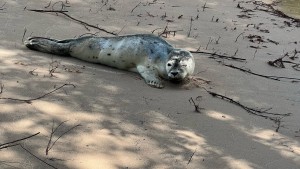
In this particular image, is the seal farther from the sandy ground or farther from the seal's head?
the sandy ground

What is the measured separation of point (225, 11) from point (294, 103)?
16.3ft

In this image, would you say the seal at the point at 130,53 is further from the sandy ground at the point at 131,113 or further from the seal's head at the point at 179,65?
the sandy ground at the point at 131,113

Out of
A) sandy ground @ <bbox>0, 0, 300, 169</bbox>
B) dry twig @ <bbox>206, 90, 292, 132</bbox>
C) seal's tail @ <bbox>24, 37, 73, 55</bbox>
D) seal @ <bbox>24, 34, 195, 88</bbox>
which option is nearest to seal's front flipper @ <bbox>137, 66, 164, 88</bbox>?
seal @ <bbox>24, 34, 195, 88</bbox>

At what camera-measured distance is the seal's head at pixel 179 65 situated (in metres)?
5.39

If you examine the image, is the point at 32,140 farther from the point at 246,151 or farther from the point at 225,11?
the point at 225,11

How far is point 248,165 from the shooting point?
12.3ft

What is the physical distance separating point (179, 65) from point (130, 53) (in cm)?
67

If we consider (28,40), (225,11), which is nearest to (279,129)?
(28,40)

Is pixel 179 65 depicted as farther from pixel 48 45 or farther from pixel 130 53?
pixel 48 45

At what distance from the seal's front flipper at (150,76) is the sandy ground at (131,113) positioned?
127 millimetres

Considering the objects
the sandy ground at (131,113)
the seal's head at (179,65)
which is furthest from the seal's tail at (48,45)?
the seal's head at (179,65)

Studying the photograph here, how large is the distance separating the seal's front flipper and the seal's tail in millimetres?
1007

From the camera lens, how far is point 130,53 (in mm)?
5766

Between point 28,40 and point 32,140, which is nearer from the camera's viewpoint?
point 32,140
